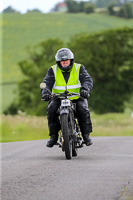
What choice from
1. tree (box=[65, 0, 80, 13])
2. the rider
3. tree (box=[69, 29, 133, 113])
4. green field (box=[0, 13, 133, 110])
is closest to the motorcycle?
the rider

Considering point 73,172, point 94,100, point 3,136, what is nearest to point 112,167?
point 73,172

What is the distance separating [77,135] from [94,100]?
2031 inches

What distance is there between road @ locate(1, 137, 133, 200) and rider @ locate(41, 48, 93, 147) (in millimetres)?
668

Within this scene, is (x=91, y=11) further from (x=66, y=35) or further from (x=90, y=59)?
(x=90, y=59)

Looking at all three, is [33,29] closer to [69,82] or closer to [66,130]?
[69,82]

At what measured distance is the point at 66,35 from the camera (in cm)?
10212

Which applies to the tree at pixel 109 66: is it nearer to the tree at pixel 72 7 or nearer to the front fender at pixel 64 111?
the front fender at pixel 64 111

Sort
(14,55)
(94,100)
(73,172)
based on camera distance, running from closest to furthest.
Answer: (73,172) → (94,100) → (14,55)

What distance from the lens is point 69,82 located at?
1044cm

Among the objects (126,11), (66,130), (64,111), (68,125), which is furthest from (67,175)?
(126,11)

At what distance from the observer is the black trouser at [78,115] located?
1034 cm

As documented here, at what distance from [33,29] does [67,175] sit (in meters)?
97.8

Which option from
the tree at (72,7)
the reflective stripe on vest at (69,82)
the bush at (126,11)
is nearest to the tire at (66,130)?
the reflective stripe on vest at (69,82)

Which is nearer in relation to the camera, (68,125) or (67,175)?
(67,175)
